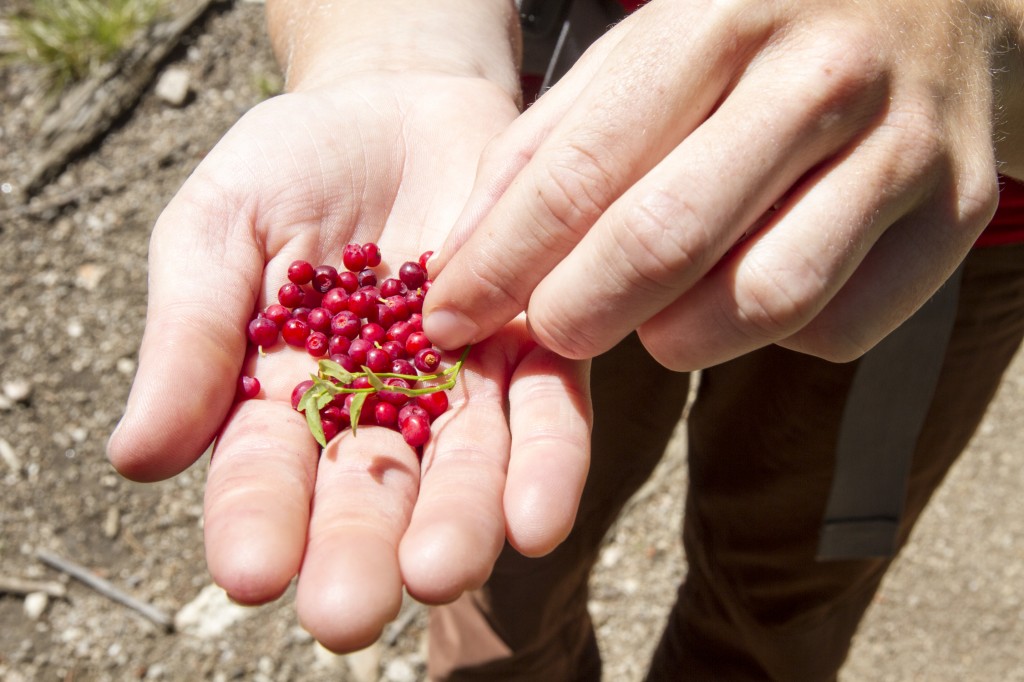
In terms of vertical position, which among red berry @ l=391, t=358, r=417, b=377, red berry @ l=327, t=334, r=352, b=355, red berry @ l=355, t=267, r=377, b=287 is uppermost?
red berry @ l=355, t=267, r=377, b=287

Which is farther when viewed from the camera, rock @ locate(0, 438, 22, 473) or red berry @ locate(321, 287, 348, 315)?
rock @ locate(0, 438, 22, 473)

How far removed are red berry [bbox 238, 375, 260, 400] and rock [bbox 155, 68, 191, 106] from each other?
3763mm

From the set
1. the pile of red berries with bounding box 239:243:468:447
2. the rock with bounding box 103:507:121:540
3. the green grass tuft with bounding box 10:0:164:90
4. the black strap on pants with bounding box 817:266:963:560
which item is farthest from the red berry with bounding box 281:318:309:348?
the green grass tuft with bounding box 10:0:164:90

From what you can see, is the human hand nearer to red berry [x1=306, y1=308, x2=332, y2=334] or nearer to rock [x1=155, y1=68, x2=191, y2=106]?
red berry [x1=306, y1=308, x2=332, y2=334]

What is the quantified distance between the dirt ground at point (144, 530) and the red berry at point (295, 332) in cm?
186

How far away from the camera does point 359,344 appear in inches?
88.1

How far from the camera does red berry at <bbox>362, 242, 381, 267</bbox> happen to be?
2.38 m

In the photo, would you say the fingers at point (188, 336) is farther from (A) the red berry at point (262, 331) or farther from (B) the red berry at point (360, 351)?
(B) the red berry at point (360, 351)

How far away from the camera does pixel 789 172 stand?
1491mm

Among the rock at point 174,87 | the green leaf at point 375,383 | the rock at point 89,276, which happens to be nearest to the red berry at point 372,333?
the green leaf at point 375,383

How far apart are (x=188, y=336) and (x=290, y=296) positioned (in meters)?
0.38

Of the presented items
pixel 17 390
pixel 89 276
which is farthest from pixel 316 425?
pixel 89 276

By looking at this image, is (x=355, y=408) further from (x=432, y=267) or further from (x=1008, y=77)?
(x=1008, y=77)

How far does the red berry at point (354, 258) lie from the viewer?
236 cm
